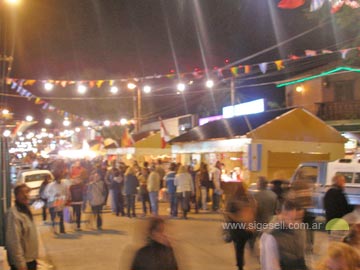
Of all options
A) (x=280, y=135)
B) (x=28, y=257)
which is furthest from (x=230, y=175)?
(x=28, y=257)

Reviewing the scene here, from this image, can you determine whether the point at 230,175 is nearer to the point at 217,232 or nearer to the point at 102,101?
the point at 217,232

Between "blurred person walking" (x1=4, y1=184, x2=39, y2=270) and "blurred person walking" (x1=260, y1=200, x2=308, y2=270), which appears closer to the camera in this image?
"blurred person walking" (x1=260, y1=200, x2=308, y2=270)

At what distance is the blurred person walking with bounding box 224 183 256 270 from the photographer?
6.58 meters

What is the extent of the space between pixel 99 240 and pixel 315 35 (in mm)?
16996

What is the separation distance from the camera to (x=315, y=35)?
2272 cm

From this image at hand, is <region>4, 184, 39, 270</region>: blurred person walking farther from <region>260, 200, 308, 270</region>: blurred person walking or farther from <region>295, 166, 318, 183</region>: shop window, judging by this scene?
<region>295, 166, 318, 183</region>: shop window

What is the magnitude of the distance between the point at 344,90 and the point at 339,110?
1.56 meters

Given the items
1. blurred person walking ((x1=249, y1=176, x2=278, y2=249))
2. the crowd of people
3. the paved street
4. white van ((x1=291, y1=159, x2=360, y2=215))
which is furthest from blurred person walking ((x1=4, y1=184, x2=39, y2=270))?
white van ((x1=291, y1=159, x2=360, y2=215))

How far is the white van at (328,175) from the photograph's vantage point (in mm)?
11289

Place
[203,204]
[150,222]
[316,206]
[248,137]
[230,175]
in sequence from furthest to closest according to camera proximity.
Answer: [230,175] < [203,204] < [248,137] < [316,206] < [150,222]

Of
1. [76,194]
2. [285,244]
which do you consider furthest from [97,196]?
[285,244]

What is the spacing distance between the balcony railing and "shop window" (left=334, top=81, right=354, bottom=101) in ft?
3.53

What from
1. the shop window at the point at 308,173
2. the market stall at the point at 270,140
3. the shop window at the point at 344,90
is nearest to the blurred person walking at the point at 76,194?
the market stall at the point at 270,140

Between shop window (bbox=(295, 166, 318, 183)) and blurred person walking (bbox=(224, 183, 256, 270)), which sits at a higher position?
shop window (bbox=(295, 166, 318, 183))
